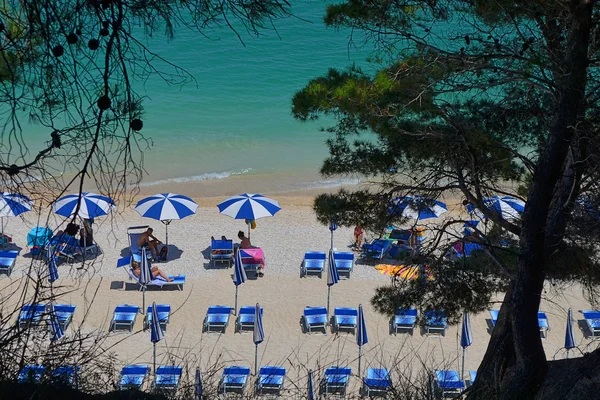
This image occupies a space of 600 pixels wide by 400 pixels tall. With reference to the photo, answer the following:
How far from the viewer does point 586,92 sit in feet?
23.0

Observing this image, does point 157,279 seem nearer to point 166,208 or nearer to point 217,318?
point 166,208

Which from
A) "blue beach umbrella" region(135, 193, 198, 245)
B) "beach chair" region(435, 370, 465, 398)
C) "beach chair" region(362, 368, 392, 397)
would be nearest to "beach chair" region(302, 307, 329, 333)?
"beach chair" region(362, 368, 392, 397)

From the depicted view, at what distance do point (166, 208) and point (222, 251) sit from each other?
1532mm

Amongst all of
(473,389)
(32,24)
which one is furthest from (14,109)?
(473,389)

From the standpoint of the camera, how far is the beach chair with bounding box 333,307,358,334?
43.0 ft

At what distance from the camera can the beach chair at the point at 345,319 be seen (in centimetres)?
1312

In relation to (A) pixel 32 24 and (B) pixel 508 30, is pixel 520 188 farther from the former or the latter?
(A) pixel 32 24

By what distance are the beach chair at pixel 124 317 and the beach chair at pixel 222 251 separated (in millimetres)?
2996

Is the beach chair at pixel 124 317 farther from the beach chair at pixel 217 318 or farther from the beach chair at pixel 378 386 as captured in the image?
the beach chair at pixel 378 386

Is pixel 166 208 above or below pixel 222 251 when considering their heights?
above

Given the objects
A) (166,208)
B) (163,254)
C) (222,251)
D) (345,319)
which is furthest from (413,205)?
(163,254)

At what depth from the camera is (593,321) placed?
13.1 m

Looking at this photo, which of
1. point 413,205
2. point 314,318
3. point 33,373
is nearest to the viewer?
point 33,373

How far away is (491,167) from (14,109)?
17.9 feet
